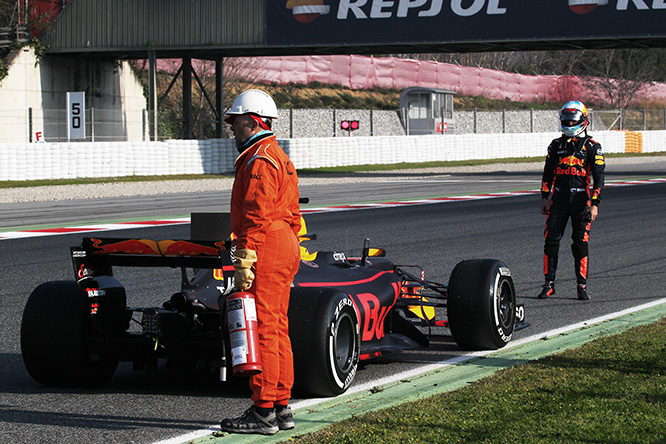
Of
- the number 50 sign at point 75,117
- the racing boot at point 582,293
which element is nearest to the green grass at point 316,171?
the number 50 sign at point 75,117

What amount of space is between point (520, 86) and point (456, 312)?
187 feet

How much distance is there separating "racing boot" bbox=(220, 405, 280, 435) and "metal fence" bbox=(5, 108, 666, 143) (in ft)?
73.7

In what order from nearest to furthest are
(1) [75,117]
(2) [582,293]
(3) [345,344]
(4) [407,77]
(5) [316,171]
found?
(3) [345,344]
(2) [582,293]
(1) [75,117]
(5) [316,171]
(4) [407,77]

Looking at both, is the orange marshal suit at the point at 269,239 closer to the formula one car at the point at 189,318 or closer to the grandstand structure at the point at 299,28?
the formula one car at the point at 189,318

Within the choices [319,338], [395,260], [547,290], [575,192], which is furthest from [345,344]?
[395,260]

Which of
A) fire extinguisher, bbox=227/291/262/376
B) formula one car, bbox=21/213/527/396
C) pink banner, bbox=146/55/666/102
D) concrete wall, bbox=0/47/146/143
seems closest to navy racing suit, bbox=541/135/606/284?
formula one car, bbox=21/213/527/396

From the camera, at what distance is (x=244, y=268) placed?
4.14 m

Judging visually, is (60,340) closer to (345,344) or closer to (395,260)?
(345,344)

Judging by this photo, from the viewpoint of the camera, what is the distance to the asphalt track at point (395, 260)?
4688 mm

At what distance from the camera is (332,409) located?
188 inches

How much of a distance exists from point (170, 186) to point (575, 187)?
16209 mm

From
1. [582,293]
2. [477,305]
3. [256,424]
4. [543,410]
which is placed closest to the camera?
[256,424]

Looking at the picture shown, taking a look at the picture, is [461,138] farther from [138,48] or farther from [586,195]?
[586,195]

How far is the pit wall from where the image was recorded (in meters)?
23.9
